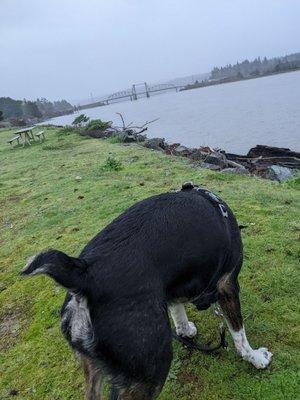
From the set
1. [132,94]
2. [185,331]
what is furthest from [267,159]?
[132,94]

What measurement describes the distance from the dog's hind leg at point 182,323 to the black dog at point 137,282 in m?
0.79

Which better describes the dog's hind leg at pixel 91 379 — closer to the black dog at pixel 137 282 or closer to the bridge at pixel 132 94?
the black dog at pixel 137 282

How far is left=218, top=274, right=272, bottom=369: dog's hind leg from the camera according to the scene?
3.50 meters

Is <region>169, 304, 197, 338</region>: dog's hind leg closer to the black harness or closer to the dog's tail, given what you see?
the black harness

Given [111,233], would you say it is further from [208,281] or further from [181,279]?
[208,281]

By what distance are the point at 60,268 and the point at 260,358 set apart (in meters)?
2.14

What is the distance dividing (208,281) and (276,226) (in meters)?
3.30

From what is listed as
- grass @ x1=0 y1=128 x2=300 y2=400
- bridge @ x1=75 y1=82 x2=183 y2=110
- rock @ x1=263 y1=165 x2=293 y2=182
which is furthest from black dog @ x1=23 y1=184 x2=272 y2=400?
bridge @ x1=75 y1=82 x2=183 y2=110

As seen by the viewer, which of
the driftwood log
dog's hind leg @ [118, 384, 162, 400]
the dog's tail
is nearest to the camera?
the dog's tail

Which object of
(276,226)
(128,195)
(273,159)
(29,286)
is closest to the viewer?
(29,286)

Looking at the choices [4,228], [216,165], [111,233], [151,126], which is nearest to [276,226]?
[111,233]

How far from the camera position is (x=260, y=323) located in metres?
4.21

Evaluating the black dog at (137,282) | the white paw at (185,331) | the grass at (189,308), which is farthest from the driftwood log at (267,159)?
the black dog at (137,282)

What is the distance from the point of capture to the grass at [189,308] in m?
3.71
